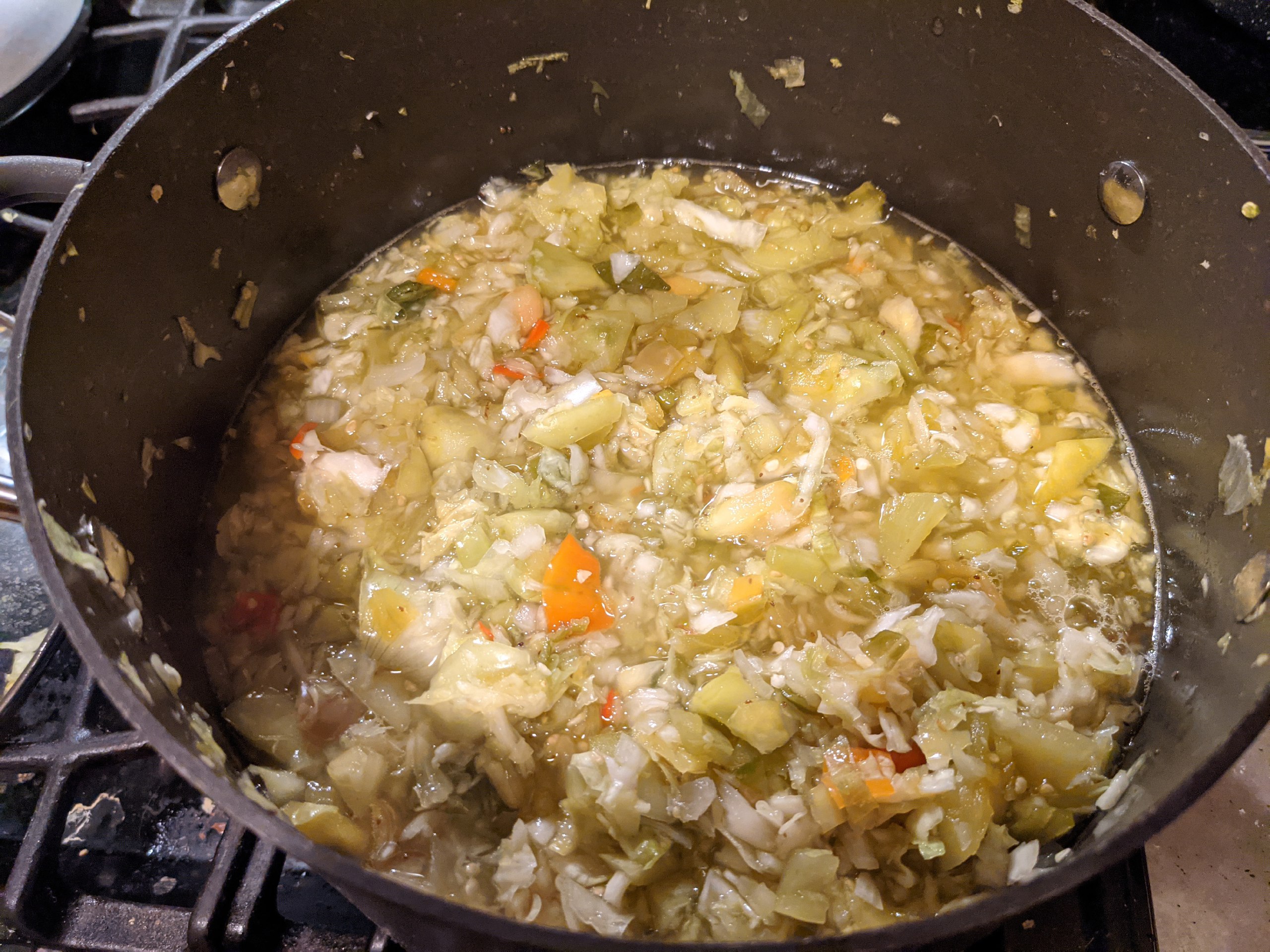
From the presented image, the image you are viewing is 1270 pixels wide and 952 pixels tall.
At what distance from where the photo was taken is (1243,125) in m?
2.46

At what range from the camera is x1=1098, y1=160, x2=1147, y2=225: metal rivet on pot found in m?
2.06

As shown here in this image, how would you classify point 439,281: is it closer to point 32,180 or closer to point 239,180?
point 239,180

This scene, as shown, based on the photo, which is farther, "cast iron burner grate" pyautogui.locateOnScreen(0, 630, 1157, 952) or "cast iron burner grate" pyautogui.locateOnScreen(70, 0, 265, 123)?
"cast iron burner grate" pyautogui.locateOnScreen(70, 0, 265, 123)

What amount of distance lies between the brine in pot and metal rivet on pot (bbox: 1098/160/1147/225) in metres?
0.40

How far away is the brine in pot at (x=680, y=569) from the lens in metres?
1.60

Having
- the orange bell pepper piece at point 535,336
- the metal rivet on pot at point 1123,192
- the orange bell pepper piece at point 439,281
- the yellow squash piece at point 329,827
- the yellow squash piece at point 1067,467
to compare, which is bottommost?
the yellow squash piece at point 329,827

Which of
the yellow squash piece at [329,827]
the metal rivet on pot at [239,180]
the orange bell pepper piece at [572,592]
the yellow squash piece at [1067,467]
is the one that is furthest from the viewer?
the yellow squash piece at [1067,467]

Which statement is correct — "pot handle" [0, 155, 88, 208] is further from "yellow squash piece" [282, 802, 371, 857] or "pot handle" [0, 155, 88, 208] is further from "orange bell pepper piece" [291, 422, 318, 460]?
"yellow squash piece" [282, 802, 371, 857]

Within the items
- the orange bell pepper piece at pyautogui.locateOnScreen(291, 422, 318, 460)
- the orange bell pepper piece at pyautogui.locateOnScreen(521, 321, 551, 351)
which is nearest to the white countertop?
the orange bell pepper piece at pyautogui.locateOnScreen(521, 321, 551, 351)

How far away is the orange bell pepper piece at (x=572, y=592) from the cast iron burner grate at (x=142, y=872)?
731 millimetres

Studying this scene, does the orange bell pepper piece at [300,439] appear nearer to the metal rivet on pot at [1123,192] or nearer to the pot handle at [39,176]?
the pot handle at [39,176]

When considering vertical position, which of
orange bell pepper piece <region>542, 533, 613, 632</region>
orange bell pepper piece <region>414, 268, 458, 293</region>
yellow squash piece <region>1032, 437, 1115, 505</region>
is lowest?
orange bell pepper piece <region>542, 533, 613, 632</region>

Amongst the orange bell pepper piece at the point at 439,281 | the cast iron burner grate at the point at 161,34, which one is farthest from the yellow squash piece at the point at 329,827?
the cast iron burner grate at the point at 161,34

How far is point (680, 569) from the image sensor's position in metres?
1.96
